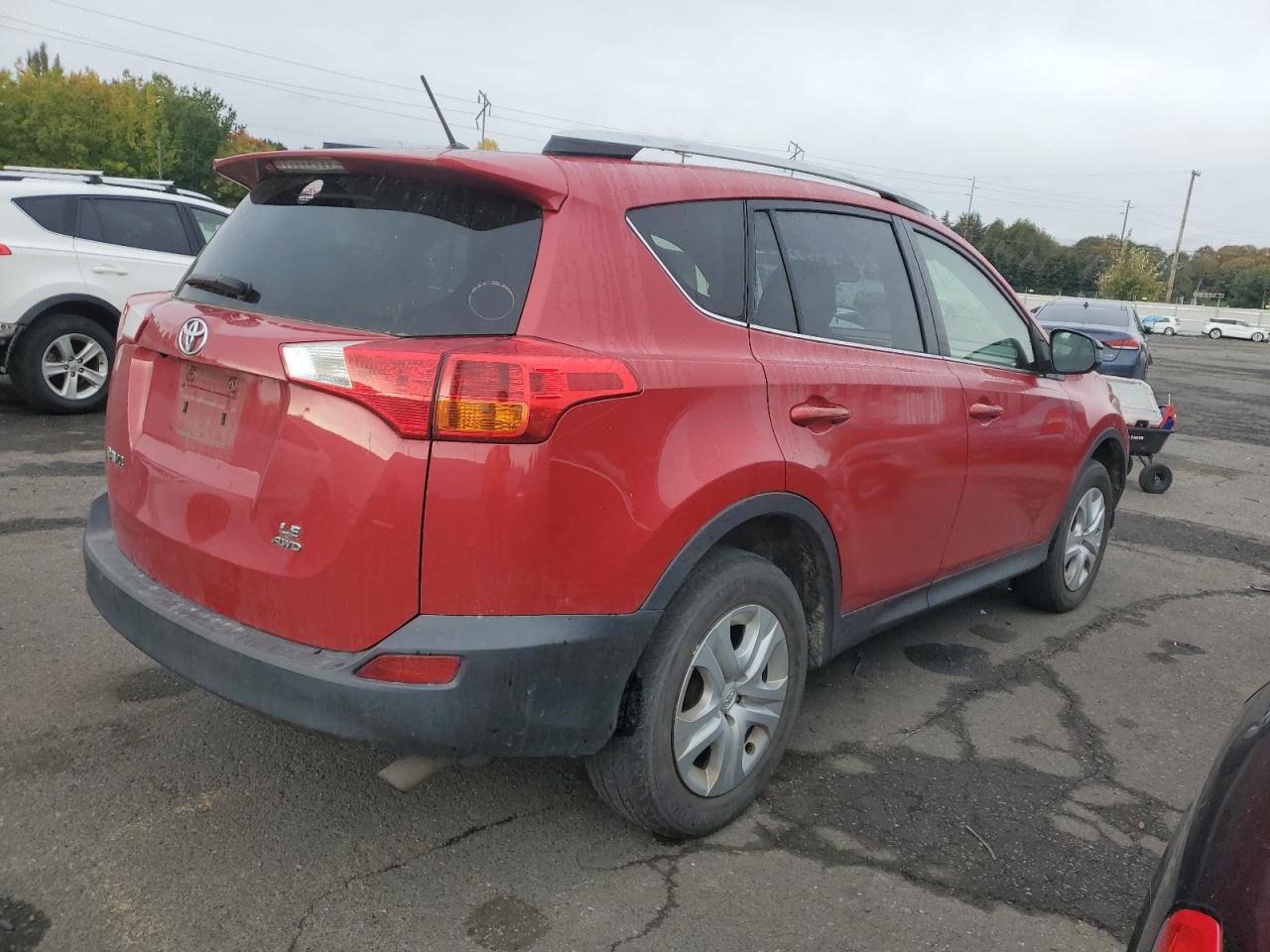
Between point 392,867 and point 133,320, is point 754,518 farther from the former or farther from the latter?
point 133,320

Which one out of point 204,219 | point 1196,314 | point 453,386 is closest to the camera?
point 453,386

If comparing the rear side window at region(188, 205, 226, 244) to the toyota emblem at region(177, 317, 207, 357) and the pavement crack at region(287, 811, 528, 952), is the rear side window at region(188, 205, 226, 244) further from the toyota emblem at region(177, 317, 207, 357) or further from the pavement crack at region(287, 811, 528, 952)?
the pavement crack at region(287, 811, 528, 952)

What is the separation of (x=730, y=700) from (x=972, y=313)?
202 cm

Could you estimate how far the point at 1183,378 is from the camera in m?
21.4

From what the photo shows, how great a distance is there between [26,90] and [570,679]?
72.8m

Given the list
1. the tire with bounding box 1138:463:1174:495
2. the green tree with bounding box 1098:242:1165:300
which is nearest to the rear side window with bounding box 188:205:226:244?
the tire with bounding box 1138:463:1174:495

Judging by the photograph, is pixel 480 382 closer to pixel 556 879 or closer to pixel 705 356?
pixel 705 356

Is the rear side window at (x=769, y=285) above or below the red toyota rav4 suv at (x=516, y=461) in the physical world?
above

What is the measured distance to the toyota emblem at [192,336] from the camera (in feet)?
8.14

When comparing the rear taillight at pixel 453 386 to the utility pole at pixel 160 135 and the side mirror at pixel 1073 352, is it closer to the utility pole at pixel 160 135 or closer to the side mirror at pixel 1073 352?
the side mirror at pixel 1073 352

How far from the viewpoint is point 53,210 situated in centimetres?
782

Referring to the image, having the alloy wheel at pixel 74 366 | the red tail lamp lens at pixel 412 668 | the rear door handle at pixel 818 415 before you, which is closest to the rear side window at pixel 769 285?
the rear door handle at pixel 818 415

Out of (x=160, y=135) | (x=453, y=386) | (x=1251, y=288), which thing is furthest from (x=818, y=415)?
(x=1251, y=288)

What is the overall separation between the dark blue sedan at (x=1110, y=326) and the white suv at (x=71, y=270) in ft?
30.6
